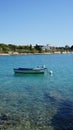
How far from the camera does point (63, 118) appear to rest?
21406 mm

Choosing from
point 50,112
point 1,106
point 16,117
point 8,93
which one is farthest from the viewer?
point 8,93

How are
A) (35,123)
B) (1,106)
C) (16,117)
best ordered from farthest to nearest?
1. (1,106)
2. (16,117)
3. (35,123)

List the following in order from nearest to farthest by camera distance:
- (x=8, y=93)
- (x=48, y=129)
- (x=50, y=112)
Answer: (x=48, y=129), (x=50, y=112), (x=8, y=93)

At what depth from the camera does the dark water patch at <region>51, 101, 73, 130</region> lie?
1934 cm

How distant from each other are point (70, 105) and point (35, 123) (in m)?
6.60

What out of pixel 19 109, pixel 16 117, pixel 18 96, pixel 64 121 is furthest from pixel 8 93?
pixel 64 121

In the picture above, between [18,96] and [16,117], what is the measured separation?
9.37 meters

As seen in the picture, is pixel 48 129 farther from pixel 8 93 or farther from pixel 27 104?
pixel 8 93

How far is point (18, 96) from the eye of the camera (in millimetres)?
30922

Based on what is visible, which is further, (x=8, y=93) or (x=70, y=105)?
(x=8, y=93)

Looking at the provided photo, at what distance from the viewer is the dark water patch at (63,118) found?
63.5 ft

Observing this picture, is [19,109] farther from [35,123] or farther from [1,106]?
[35,123]

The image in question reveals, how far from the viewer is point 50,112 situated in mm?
23391

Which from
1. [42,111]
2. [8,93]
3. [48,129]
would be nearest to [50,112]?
[42,111]
